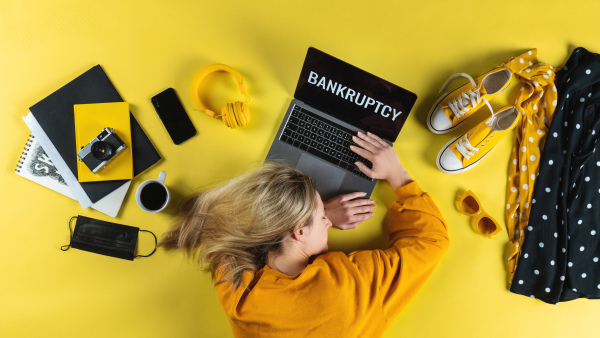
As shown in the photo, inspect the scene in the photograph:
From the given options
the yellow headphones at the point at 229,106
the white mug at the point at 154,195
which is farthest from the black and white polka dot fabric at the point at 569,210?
the white mug at the point at 154,195

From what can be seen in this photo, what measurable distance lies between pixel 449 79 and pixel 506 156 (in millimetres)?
340

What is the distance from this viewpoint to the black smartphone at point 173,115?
1.17 metres

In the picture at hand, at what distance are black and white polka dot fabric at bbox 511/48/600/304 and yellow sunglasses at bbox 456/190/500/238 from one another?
0.11 m

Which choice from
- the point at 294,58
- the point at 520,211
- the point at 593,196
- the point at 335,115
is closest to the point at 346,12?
the point at 294,58

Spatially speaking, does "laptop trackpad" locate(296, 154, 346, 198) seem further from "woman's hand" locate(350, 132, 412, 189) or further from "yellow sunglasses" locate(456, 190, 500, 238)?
"yellow sunglasses" locate(456, 190, 500, 238)

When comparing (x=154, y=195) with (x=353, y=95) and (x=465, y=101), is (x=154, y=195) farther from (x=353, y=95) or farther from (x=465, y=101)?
(x=465, y=101)

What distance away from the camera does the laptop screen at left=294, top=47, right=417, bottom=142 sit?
105cm

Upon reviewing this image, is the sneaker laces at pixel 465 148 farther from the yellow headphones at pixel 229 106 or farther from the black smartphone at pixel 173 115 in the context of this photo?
the black smartphone at pixel 173 115

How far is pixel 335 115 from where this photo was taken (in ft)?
3.79

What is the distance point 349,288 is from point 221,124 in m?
0.68

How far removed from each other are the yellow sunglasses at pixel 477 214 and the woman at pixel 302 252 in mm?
107

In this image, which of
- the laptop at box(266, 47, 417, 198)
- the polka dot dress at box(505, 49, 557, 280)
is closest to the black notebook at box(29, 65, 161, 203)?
the laptop at box(266, 47, 417, 198)

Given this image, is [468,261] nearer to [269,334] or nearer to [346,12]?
[269,334]

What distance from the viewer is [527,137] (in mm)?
1184
